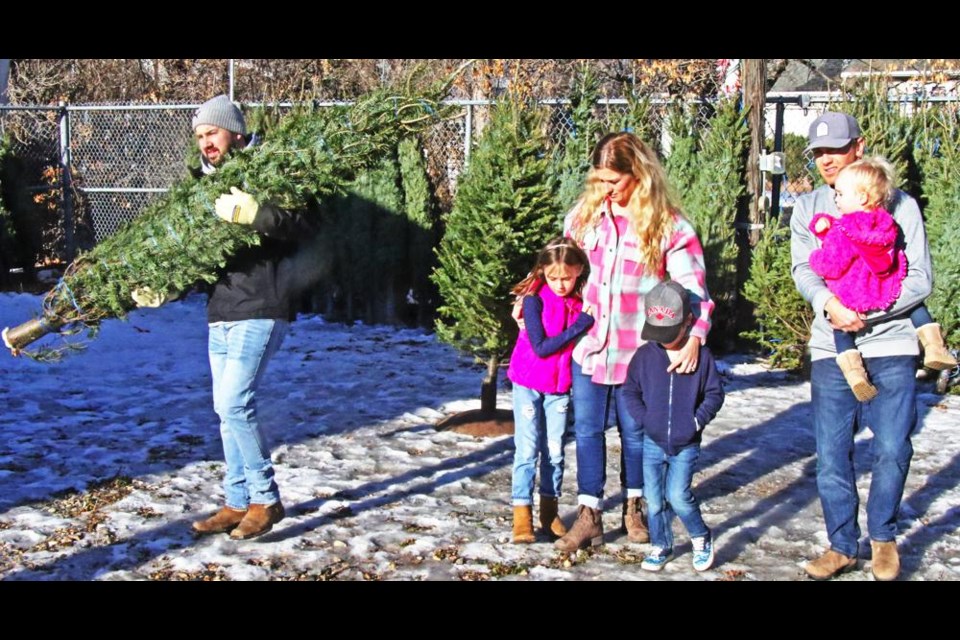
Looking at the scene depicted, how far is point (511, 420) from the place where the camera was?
6730 mm

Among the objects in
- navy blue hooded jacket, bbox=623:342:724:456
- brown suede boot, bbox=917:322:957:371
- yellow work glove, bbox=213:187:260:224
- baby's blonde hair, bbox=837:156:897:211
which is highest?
baby's blonde hair, bbox=837:156:897:211

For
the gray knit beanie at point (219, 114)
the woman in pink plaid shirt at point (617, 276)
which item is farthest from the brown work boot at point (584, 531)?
the gray knit beanie at point (219, 114)

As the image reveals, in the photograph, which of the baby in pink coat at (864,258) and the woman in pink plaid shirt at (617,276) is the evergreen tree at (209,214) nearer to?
the woman in pink plaid shirt at (617,276)

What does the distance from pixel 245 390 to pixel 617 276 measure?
67.6 inches

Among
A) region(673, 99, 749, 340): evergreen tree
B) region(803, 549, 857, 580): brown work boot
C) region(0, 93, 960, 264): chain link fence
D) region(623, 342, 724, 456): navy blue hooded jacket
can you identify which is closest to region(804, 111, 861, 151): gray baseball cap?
region(623, 342, 724, 456): navy blue hooded jacket

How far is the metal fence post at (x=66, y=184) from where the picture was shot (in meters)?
12.6

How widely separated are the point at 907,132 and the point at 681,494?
640 centimetres

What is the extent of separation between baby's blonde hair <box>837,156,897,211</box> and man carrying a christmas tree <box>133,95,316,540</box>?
232 cm

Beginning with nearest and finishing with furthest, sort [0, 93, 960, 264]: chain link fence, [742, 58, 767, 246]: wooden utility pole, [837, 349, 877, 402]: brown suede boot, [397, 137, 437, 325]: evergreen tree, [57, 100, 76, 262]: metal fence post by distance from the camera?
[837, 349, 877, 402]: brown suede boot → [742, 58, 767, 246]: wooden utility pole → [397, 137, 437, 325]: evergreen tree → [0, 93, 960, 264]: chain link fence → [57, 100, 76, 262]: metal fence post

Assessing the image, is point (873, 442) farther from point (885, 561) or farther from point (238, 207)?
point (238, 207)

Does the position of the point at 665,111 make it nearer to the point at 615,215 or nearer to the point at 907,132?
the point at 907,132

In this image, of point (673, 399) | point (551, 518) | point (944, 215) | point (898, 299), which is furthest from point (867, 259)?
point (944, 215)

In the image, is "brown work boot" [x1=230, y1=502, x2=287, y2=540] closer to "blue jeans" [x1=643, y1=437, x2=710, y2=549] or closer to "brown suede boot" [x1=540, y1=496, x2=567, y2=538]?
"brown suede boot" [x1=540, y1=496, x2=567, y2=538]

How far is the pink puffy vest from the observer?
464 centimetres
